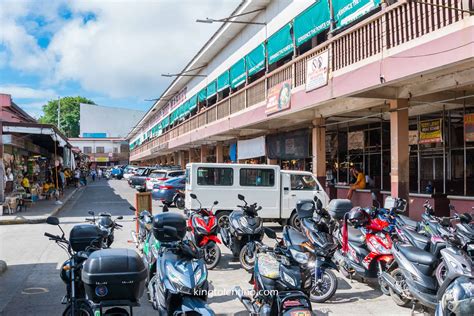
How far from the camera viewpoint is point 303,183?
13602 millimetres

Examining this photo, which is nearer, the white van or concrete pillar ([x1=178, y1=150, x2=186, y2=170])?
the white van

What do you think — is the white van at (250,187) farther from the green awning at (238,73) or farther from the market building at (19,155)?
the green awning at (238,73)

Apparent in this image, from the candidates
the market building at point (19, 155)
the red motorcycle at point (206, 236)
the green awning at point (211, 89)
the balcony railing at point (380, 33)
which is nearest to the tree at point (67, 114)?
the market building at point (19, 155)

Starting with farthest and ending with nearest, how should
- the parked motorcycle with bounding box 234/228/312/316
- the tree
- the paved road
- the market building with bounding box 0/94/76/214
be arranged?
the tree
the market building with bounding box 0/94/76/214
the paved road
the parked motorcycle with bounding box 234/228/312/316

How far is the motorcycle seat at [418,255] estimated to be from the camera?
215 inches

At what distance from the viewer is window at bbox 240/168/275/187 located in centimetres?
1336

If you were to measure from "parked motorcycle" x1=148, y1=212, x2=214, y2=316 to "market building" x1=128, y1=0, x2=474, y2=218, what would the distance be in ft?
19.1

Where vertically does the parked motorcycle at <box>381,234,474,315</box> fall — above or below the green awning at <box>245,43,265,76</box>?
below

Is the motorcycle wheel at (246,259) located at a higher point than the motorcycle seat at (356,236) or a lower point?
lower

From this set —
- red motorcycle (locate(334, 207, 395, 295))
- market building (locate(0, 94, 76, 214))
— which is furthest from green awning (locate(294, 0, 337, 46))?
market building (locate(0, 94, 76, 214))

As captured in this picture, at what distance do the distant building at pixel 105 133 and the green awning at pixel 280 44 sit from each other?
236ft

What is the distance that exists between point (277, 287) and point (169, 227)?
136cm

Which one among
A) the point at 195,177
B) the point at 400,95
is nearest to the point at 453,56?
the point at 400,95

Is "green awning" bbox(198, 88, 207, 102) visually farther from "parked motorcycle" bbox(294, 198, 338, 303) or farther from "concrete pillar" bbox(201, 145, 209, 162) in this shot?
"parked motorcycle" bbox(294, 198, 338, 303)
